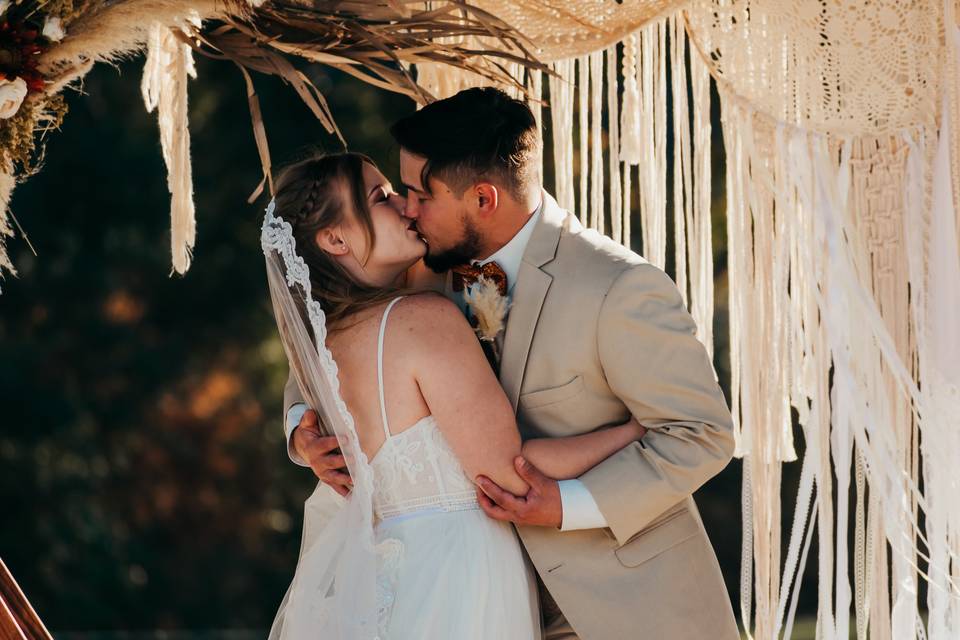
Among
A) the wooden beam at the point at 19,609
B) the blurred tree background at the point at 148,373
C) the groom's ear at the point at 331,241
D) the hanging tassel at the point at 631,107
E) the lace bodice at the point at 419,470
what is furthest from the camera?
the blurred tree background at the point at 148,373

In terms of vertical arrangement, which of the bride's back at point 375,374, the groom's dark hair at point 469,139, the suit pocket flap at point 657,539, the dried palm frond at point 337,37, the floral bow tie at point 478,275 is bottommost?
the suit pocket flap at point 657,539

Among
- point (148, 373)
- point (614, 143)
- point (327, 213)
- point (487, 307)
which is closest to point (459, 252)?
point (487, 307)

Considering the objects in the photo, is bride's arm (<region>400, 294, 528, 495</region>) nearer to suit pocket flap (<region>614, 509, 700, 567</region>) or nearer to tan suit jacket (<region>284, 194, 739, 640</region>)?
tan suit jacket (<region>284, 194, 739, 640</region>)

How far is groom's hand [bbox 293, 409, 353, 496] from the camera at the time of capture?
2695mm

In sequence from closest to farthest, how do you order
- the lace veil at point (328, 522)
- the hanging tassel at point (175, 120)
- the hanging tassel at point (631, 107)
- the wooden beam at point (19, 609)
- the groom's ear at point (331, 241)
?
the wooden beam at point (19, 609), the lace veil at point (328, 522), the groom's ear at point (331, 241), the hanging tassel at point (175, 120), the hanging tassel at point (631, 107)

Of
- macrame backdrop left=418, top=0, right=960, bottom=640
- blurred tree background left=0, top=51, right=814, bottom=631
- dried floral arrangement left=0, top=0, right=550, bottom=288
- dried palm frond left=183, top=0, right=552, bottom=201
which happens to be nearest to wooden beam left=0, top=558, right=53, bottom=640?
dried floral arrangement left=0, top=0, right=550, bottom=288

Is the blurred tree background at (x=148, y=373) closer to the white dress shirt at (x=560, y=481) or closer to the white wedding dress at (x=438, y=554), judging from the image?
the white dress shirt at (x=560, y=481)

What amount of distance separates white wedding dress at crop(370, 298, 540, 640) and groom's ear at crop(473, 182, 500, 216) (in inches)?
12.9

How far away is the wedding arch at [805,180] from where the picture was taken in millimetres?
2666

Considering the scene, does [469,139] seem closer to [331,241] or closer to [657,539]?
[331,241]

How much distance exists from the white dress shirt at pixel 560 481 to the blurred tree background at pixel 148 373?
6.49m

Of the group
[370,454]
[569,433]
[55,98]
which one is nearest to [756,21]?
[569,433]

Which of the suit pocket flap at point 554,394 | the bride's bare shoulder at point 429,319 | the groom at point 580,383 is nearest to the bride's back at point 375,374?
the bride's bare shoulder at point 429,319

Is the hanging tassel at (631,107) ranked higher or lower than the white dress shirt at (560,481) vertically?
higher
